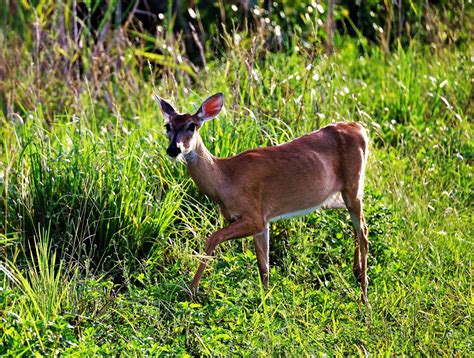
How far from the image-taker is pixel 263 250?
5.89m

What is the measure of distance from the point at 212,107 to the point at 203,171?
1.41 ft

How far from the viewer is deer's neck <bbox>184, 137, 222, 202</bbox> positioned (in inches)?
223

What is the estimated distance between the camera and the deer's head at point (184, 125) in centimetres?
543

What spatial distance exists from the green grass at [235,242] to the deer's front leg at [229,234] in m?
0.12

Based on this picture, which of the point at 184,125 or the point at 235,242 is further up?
the point at 184,125

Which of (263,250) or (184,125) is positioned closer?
(184,125)

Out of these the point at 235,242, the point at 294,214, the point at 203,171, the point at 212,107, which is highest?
the point at 212,107

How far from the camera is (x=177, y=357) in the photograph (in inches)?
181

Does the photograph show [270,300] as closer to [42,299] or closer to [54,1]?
[42,299]

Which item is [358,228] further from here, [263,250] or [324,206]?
[263,250]

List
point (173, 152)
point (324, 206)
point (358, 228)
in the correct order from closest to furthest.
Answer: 1. point (173, 152)
2. point (358, 228)
3. point (324, 206)

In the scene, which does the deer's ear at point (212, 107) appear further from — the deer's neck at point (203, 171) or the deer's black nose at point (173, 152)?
the deer's black nose at point (173, 152)

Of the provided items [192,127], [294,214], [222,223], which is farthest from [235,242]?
[192,127]

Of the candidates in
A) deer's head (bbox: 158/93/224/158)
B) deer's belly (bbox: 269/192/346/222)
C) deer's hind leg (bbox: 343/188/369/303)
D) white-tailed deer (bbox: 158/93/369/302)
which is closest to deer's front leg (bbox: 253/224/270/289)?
white-tailed deer (bbox: 158/93/369/302)
